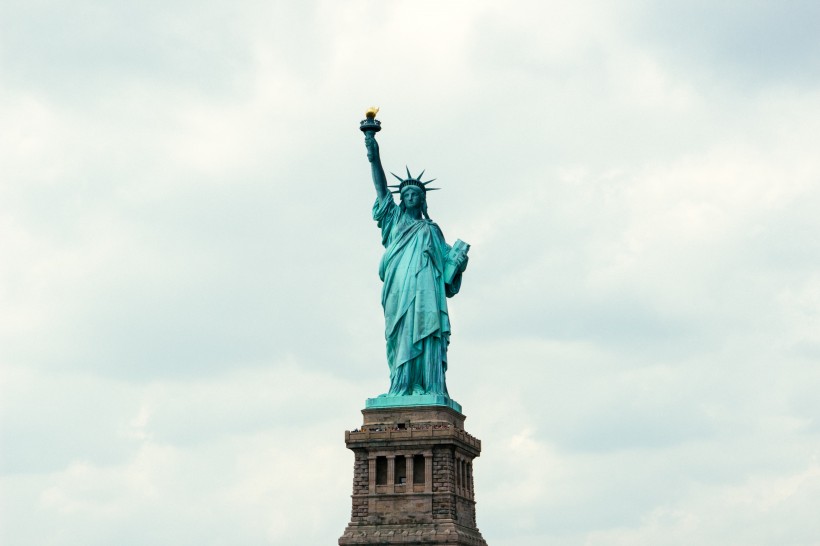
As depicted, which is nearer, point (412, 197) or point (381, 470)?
point (381, 470)

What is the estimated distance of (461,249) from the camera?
59531 millimetres

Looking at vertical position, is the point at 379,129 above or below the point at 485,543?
above

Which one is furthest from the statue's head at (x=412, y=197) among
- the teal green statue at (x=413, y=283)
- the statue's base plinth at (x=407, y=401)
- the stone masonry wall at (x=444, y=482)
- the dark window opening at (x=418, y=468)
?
the dark window opening at (x=418, y=468)

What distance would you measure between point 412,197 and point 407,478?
32.6 feet

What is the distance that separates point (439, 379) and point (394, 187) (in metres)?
7.23

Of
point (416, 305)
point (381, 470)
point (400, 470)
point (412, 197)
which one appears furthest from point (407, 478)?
point (412, 197)

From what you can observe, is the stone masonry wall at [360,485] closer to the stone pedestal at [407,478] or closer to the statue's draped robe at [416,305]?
the stone pedestal at [407,478]

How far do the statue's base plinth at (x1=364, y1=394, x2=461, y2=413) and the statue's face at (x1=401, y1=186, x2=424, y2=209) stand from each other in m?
6.90

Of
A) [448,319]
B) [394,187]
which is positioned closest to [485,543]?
[448,319]

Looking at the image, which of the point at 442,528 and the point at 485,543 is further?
the point at 485,543

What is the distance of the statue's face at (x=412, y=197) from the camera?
59812 mm

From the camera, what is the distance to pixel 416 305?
190 ft

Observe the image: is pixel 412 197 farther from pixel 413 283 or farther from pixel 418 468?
pixel 418 468

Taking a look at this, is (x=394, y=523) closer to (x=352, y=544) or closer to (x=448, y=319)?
(x=352, y=544)
